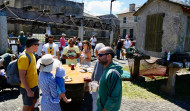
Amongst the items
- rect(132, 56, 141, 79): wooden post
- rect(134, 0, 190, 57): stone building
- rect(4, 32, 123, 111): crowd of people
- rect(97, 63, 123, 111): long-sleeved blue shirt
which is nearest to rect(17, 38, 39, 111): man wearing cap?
rect(4, 32, 123, 111): crowd of people

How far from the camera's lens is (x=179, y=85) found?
269 inches

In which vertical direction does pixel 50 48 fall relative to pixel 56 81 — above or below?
above

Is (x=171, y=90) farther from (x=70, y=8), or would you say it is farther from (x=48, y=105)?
(x=70, y=8)

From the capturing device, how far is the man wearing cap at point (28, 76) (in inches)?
109

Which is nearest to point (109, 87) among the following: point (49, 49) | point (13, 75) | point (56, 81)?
point (56, 81)

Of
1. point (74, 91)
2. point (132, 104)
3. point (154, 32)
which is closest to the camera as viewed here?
point (74, 91)

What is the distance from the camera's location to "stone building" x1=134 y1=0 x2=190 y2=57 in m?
5.59

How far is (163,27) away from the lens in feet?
20.3

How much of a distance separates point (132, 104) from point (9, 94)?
446cm

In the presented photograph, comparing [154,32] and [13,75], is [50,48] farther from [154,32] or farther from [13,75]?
[154,32]

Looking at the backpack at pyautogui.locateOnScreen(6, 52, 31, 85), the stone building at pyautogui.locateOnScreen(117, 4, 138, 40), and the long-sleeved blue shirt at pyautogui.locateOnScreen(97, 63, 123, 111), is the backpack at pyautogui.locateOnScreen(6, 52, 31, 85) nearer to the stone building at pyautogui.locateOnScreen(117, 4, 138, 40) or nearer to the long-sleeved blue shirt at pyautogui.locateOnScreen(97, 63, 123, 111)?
the long-sleeved blue shirt at pyautogui.locateOnScreen(97, 63, 123, 111)

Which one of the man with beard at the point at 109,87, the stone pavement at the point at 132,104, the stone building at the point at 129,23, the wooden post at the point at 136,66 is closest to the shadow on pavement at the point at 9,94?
the stone pavement at the point at 132,104

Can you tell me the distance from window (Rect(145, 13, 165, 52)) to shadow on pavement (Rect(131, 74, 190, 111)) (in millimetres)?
1732

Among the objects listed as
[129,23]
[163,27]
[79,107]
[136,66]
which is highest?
[129,23]
